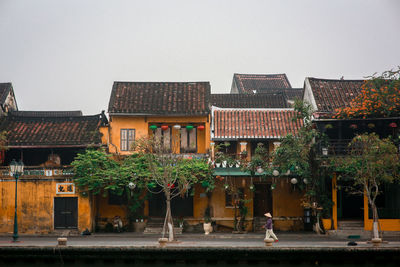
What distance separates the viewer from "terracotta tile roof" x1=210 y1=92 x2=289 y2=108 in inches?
1459

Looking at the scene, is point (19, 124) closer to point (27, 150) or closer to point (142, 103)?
point (27, 150)

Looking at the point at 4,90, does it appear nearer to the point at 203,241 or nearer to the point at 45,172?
the point at 45,172

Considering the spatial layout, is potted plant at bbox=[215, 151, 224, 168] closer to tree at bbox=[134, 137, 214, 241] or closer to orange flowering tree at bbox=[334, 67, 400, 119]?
tree at bbox=[134, 137, 214, 241]

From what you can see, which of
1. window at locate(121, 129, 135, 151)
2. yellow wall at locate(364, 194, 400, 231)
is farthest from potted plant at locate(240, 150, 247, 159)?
yellow wall at locate(364, 194, 400, 231)

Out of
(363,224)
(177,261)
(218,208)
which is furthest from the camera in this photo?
(218,208)

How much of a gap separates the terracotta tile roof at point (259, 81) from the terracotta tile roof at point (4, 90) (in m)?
19.5

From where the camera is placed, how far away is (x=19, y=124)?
30906 millimetres

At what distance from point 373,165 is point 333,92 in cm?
689

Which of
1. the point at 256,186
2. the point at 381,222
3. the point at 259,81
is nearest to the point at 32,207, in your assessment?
the point at 256,186

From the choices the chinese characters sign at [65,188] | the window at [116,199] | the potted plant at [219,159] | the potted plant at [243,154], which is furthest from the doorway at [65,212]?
the potted plant at [243,154]

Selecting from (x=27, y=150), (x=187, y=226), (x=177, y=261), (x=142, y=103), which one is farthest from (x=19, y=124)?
(x=177, y=261)

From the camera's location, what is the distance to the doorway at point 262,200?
98.0 ft

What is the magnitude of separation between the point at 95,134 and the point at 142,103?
10.1ft

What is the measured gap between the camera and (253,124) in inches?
1196
